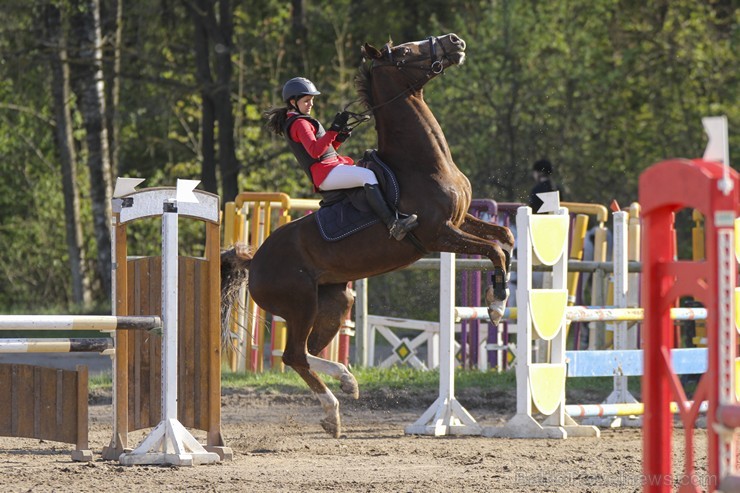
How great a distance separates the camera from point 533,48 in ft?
63.7

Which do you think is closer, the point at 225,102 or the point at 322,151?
the point at 322,151

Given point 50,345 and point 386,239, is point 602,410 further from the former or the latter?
point 50,345

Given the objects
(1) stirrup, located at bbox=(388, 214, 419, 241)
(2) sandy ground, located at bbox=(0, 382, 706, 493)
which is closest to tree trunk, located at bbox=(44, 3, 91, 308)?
(2) sandy ground, located at bbox=(0, 382, 706, 493)

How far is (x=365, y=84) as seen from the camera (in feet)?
24.6

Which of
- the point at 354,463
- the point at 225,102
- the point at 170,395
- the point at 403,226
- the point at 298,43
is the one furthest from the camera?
the point at 298,43

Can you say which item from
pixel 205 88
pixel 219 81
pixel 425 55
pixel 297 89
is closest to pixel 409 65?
pixel 425 55

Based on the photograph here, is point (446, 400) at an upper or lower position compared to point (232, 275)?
lower

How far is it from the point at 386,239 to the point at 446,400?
1214mm

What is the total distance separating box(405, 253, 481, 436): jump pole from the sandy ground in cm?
15

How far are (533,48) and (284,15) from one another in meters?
4.83

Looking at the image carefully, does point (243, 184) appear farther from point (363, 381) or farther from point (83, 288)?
point (363, 381)

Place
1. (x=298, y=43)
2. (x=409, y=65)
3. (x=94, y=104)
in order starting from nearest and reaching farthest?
(x=409, y=65) < (x=94, y=104) < (x=298, y=43)

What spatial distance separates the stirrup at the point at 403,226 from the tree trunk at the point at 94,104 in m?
11.0

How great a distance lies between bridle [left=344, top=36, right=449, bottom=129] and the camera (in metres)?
7.21
